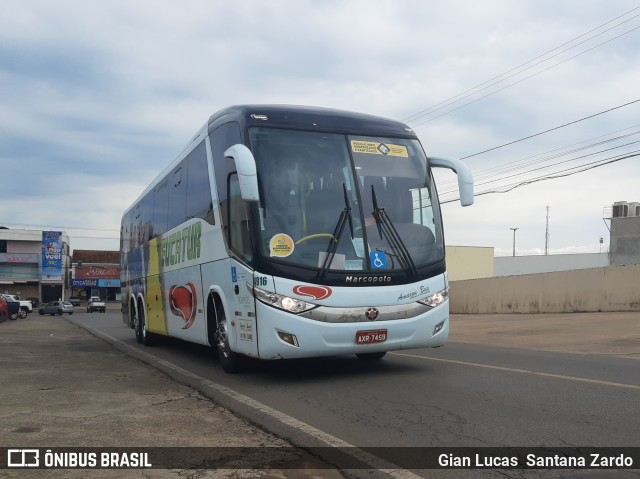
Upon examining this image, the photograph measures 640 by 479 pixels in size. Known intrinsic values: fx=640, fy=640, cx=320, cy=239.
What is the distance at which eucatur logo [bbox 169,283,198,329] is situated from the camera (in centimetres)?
1088

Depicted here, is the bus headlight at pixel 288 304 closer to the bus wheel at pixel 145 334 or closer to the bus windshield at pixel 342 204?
the bus windshield at pixel 342 204

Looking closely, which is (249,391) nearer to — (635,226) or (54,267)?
(635,226)

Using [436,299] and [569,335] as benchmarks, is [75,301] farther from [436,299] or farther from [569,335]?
[436,299]

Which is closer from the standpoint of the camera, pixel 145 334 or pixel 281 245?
pixel 281 245

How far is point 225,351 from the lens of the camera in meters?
9.25

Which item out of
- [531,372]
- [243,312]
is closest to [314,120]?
[243,312]

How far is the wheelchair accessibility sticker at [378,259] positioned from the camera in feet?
26.5

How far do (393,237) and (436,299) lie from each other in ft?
3.39

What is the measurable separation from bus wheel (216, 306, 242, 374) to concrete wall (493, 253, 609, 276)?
4438 cm

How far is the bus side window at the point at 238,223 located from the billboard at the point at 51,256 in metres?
72.3

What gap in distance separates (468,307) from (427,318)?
26.5m

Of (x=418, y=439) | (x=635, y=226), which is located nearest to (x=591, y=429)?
(x=418, y=439)

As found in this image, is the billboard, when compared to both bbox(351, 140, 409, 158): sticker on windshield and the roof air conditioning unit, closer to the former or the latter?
the roof air conditioning unit

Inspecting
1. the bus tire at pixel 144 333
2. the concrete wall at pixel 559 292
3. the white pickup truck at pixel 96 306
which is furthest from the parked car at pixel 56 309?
the bus tire at pixel 144 333
